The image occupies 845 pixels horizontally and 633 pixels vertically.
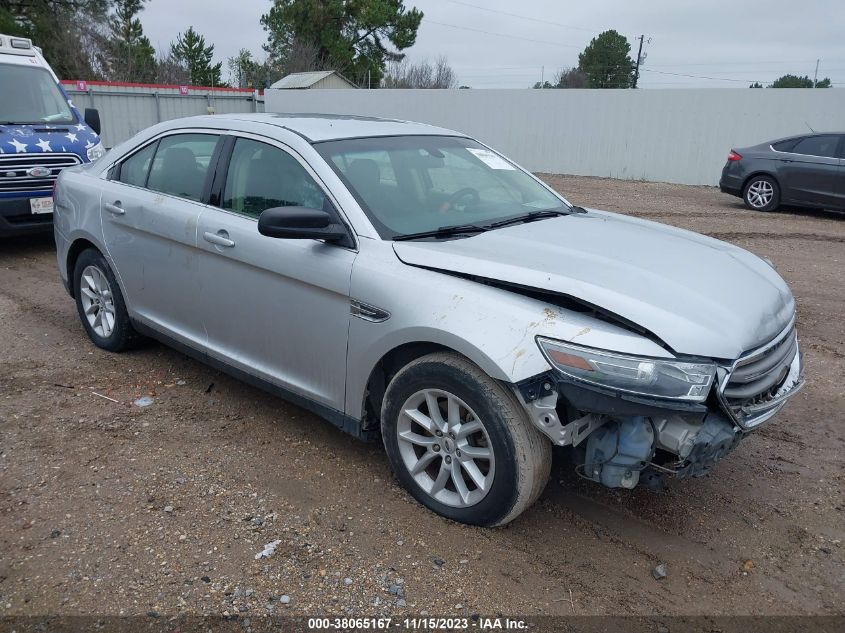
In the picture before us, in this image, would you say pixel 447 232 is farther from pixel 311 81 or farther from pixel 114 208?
pixel 311 81

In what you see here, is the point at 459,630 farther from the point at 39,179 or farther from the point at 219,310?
the point at 39,179

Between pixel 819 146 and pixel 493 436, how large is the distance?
11.5m

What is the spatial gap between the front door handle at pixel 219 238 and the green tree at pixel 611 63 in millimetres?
59404

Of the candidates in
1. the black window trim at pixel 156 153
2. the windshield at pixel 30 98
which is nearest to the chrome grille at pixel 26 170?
the windshield at pixel 30 98

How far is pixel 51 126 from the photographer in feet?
27.3

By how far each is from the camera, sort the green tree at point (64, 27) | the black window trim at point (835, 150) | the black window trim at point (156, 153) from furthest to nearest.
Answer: the green tree at point (64, 27) < the black window trim at point (835, 150) < the black window trim at point (156, 153)

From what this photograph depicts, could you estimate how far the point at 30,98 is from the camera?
8555 millimetres

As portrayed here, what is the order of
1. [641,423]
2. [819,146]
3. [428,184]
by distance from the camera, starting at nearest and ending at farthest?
[641,423], [428,184], [819,146]

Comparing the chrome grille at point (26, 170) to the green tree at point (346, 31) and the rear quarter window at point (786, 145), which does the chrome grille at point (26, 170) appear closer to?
the rear quarter window at point (786, 145)

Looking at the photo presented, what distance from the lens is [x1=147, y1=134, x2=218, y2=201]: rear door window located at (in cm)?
419

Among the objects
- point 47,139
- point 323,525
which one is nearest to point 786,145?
point 47,139

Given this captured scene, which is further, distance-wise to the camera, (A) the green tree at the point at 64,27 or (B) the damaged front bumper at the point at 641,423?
(A) the green tree at the point at 64,27

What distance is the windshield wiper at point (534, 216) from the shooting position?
3.70 metres

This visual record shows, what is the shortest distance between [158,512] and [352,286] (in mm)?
1356
